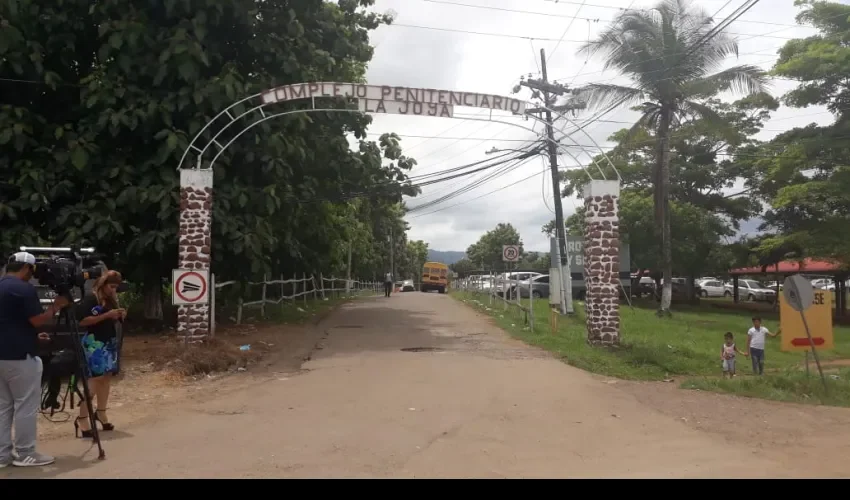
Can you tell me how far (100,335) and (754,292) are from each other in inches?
1964

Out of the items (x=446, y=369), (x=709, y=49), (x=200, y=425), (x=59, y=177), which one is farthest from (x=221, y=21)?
(x=709, y=49)

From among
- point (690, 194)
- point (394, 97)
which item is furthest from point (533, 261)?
point (394, 97)

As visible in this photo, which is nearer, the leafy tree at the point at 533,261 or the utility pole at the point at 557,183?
the utility pole at the point at 557,183

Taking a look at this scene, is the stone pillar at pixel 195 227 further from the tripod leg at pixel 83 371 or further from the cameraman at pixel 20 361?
the cameraman at pixel 20 361

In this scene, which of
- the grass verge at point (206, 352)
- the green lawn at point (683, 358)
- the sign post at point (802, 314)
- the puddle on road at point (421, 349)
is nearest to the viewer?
the green lawn at point (683, 358)

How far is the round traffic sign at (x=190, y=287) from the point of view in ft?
41.8

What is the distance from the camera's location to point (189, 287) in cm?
1281

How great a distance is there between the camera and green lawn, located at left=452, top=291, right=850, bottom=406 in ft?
35.0

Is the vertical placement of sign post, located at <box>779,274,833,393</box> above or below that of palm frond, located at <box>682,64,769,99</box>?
below

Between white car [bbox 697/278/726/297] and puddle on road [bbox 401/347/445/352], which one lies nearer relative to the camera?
puddle on road [bbox 401/347/445/352]

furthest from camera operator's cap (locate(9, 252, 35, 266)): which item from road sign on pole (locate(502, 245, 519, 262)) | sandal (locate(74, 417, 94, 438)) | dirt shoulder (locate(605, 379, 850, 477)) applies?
road sign on pole (locate(502, 245, 519, 262))

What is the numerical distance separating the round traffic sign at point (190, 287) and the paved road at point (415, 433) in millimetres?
2734

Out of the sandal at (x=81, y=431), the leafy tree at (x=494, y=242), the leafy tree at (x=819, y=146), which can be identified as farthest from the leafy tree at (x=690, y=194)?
the leafy tree at (x=494, y=242)

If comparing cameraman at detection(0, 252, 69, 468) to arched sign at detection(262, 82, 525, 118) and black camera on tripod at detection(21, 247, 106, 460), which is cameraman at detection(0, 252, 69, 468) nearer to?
black camera on tripod at detection(21, 247, 106, 460)
